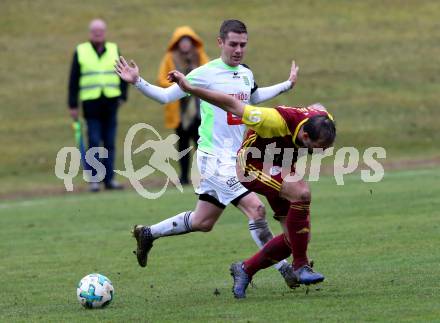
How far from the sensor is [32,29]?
1227 inches

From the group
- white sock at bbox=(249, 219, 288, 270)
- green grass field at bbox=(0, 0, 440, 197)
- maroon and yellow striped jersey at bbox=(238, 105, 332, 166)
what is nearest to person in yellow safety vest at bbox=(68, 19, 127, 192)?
green grass field at bbox=(0, 0, 440, 197)

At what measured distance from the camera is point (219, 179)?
937cm

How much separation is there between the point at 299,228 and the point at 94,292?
5.30ft

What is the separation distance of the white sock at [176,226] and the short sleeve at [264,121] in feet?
4.84

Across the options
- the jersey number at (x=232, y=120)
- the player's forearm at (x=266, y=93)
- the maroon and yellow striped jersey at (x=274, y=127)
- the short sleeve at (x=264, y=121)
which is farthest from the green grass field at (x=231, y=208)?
the player's forearm at (x=266, y=93)

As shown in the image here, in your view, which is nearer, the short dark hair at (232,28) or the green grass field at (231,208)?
the green grass field at (231,208)

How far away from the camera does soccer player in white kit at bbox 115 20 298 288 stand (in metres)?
9.30

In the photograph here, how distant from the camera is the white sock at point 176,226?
9.71 metres

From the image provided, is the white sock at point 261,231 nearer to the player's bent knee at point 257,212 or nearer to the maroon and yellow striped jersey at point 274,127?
the player's bent knee at point 257,212

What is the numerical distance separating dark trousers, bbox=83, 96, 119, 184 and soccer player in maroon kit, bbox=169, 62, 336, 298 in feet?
33.5

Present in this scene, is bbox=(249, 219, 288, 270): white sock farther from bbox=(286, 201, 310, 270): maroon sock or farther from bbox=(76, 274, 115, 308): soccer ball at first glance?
bbox=(76, 274, 115, 308): soccer ball

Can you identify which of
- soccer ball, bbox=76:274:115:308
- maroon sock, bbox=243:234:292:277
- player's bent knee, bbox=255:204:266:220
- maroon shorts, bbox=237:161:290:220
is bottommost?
soccer ball, bbox=76:274:115:308

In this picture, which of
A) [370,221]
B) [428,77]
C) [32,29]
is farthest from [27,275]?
[32,29]

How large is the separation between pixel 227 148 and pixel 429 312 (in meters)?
2.74
